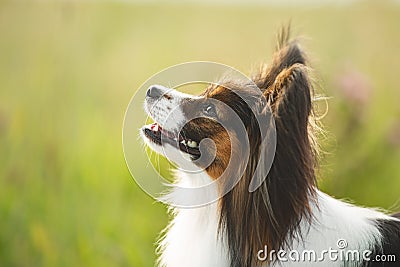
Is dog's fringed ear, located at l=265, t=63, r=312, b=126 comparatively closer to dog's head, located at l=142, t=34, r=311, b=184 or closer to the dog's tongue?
dog's head, located at l=142, t=34, r=311, b=184

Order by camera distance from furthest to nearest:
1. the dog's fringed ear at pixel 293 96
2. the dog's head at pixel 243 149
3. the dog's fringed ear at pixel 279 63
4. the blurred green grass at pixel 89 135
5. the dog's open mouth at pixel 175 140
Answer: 1. the blurred green grass at pixel 89 135
2. the dog's fringed ear at pixel 279 63
3. the dog's open mouth at pixel 175 140
4. the dog's head at pixel 243 149
5. the dog's fringed ear at pixel 293 96

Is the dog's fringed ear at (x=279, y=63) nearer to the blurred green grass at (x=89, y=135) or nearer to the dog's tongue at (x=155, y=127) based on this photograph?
the dog's tongue at (x=155, y=127)

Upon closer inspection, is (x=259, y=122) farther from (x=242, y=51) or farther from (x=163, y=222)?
(x=242, y=51)

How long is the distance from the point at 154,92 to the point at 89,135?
2015 mm

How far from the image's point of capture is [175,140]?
2.48 meters

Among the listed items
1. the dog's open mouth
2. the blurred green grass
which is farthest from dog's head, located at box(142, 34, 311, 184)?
the blurred green grass

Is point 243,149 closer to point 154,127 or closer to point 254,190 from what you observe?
point 254,190

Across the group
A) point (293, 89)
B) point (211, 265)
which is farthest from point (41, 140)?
point (293, 89)

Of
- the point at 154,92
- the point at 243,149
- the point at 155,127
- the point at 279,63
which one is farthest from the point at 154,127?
the point at 279,63

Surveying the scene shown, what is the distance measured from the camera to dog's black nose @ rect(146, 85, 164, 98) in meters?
2.52

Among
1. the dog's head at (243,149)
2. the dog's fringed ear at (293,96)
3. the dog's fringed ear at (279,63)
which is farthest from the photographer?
the dog's fringed ear at (279,63)

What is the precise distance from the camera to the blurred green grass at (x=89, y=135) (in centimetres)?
387

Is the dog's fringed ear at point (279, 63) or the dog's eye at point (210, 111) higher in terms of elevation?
the dog's fringed ear at point (279, 63)

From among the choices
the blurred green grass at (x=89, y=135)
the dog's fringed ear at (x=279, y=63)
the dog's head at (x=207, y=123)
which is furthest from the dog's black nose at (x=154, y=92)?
the blurred green grass at (x=89, y=135)
